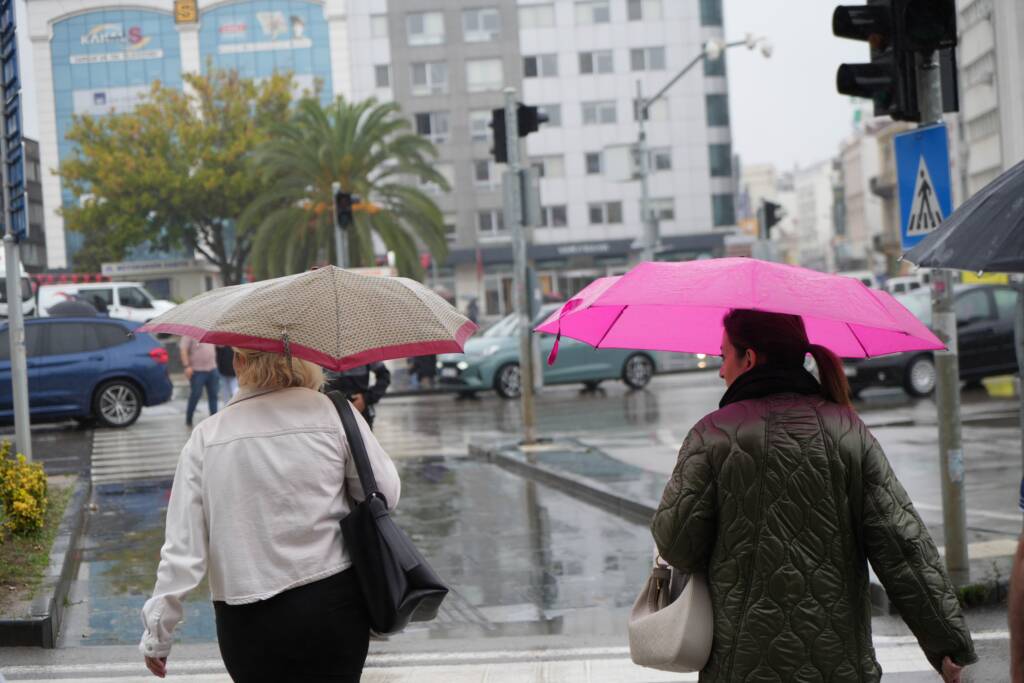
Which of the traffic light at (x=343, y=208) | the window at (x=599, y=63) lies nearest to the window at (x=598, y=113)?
the window at (x=599, y=63)

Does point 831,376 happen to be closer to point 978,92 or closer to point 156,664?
point 156,664

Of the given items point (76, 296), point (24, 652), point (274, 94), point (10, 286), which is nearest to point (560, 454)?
point (10, 286)

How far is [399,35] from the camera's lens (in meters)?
69.2

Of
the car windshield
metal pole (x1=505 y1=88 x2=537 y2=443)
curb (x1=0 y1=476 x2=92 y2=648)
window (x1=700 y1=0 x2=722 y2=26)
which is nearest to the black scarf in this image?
curb (x1=0 y1=476 x2=92 y2=648)

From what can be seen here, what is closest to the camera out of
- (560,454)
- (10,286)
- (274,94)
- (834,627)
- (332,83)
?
(834,627)

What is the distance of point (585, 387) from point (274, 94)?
113 feet

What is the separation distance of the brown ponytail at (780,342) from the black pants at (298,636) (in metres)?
1.28

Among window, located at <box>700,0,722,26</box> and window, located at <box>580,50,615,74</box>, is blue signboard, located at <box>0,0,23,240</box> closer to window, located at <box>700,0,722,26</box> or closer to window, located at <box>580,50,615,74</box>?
window, located at <box>580,50,615,74</box>

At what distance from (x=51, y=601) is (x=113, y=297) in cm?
3480

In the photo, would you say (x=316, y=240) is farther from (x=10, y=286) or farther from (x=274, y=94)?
(x=10, y=286)

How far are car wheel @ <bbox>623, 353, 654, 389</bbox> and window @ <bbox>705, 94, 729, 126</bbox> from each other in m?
45.6

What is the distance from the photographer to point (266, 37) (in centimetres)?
7662

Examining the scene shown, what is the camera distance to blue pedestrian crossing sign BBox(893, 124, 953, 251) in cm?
727

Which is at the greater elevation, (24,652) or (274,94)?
(274,94)
